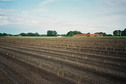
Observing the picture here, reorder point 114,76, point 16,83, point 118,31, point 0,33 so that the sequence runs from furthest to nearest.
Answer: point 0,33 < point 118,31 < point 114,76 < point 16,83

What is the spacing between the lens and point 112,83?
6.62 meters

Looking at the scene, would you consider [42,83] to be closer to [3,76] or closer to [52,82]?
[52,82]

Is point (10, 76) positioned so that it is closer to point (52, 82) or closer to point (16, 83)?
point (16, 83)

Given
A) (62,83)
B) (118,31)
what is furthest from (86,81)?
(118,31)

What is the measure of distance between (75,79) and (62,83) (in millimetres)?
1008

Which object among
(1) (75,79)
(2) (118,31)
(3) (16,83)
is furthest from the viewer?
(2) (118,31)

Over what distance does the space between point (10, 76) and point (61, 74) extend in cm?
348

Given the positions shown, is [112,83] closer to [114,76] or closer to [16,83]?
[114,76]

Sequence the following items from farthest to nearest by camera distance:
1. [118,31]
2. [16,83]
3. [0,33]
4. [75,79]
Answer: [0,33], [118,31], [75,79], [16,83]

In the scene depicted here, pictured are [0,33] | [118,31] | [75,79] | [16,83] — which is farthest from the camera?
[0,33]

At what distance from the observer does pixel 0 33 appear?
159 m

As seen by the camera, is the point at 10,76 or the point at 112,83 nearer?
the point at 112,83

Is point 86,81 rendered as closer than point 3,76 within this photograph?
Yes

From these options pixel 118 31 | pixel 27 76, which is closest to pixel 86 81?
pixel 27 76
